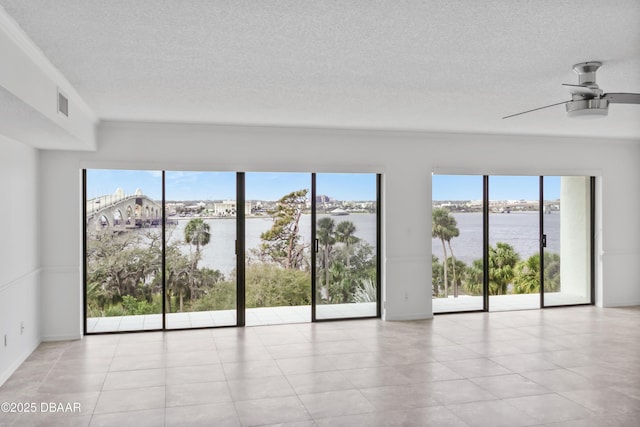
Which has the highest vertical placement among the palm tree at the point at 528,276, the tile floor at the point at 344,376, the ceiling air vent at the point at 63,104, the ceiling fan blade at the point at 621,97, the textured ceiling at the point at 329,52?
the textured ceiling at the point at 329,52

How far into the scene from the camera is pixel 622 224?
820cm

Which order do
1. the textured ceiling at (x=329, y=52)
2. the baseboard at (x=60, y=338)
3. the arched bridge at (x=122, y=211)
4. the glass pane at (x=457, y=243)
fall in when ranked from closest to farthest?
the textured ceiling at (x=329, y=52) → the baseboard at (x=60, y=338) → the arched bridge at (x=122, y=211) → the glass pane at (x=457, y=243)

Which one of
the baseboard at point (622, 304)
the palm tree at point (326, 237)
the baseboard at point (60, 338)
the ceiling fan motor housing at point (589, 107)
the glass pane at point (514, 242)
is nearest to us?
the ceiling fan motor housing at point (589, 107)

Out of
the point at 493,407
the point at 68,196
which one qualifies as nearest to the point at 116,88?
the point at 68,196

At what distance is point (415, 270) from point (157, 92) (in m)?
4.18

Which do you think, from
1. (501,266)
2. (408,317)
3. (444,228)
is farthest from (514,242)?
(408,317)

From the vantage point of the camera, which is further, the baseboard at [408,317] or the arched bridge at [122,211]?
→ the baseboard at [408,317]

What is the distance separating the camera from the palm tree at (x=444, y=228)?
7.48 meters

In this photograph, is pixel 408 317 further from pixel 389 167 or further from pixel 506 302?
pixel 389 167

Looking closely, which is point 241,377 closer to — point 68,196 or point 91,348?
point 91,348

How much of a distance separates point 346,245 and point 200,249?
1.89 metres

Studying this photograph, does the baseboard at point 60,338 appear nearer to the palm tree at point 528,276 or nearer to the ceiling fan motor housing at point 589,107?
the ceiling fan motor housing at point 589,107

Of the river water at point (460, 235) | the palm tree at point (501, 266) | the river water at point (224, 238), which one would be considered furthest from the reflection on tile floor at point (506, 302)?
the river water at point (224, 238)

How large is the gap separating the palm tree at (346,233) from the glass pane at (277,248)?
0.40 meters
